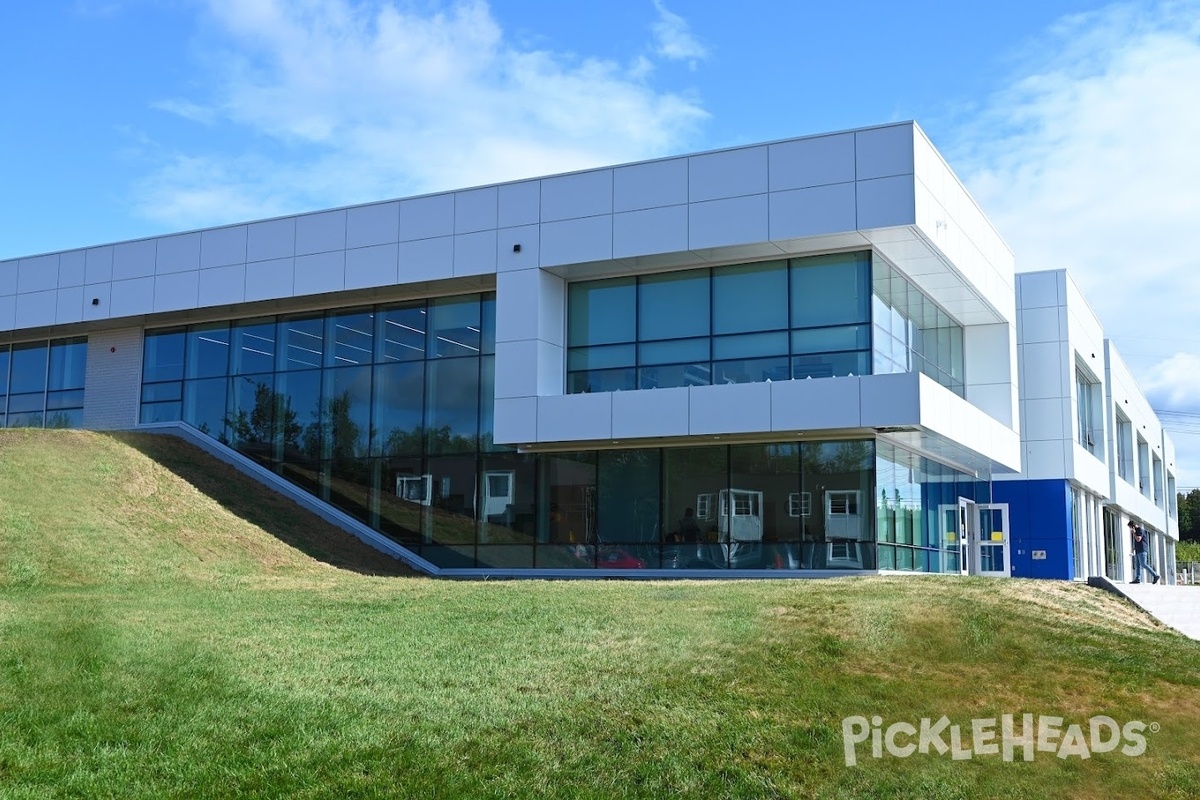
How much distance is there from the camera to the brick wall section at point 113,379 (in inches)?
1328

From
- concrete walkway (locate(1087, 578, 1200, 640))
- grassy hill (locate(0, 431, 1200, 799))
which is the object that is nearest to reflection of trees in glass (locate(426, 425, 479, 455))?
grassy hill (locate(0, 431, 1200, 799))

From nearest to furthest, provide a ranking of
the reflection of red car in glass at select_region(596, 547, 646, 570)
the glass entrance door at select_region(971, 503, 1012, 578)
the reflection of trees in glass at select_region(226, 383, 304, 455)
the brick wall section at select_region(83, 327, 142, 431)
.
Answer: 1. the reflection of red car in glass at select_region(596, 547, 646, 570)
2. the reflection of trees in glass at select_region(226, 383, 304, 455)
3. the glass entrance door at select_region(971, 503, 1012, 578)
4. the brick wall section at select_region(83, 327, 142, 431)

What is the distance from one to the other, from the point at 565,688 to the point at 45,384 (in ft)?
95.4

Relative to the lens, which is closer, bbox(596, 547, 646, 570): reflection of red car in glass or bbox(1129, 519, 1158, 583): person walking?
bbox(596, 547, 646, 570): reflection of red car in glass

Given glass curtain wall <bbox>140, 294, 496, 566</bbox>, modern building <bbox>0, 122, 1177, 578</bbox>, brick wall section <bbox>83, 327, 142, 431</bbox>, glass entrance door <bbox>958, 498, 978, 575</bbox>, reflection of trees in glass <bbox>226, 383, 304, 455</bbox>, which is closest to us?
modern building <bbox>0, 122, 1177, 578</bbox>

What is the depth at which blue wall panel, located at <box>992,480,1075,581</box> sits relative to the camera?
3391 cm

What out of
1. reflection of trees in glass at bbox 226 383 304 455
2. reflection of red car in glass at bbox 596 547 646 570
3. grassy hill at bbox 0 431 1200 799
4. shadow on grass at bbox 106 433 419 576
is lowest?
grassy hill at bbox 0 431 1200 799

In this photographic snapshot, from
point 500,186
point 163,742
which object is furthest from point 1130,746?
point 500,186

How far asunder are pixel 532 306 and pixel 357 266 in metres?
Result: 5.14

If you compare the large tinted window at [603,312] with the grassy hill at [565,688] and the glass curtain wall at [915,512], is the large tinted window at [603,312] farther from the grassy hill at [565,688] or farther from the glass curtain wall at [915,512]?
the grassy hill at [565,688]

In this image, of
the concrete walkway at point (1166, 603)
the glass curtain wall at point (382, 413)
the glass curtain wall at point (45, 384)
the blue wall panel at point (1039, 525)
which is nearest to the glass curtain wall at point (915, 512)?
the blue wall panel at point (1039, 525)

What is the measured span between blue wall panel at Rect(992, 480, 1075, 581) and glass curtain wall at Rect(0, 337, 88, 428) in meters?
27.3

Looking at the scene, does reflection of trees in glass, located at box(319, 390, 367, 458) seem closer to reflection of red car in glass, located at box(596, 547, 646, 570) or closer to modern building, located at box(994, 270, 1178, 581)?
reflection of red car in glass, located at box(596, 547, 646, 570)

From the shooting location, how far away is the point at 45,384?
35281 mm
